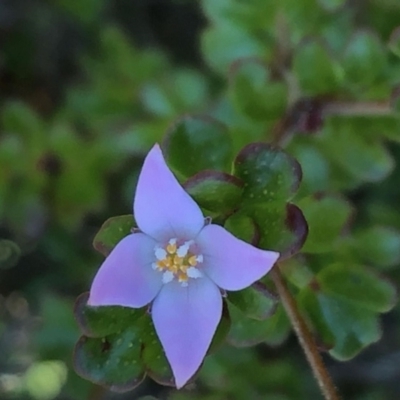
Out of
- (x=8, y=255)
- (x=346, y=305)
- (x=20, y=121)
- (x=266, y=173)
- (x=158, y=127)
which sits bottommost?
(x=8, y=255)

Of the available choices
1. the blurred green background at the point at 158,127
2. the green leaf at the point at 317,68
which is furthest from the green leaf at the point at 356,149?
the green leaf at the point at 317,68

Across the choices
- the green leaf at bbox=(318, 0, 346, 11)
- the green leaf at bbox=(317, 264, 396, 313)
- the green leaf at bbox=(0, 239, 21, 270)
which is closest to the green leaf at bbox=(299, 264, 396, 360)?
the green leaf at bbox=(317, 264, 396, 313)

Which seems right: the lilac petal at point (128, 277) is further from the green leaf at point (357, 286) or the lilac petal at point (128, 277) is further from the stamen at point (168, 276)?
the green leaf at point (357, 286)

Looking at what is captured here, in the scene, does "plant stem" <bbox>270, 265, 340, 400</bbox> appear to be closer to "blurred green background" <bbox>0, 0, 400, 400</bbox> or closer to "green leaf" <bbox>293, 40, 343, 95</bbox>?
"blurred green background" <bbox>0, 0, 400, 400</bbox>

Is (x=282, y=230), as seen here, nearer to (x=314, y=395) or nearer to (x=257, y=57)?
(x=257, y=57)

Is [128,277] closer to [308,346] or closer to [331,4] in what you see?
[308,346]

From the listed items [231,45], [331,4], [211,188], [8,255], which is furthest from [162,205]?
[8,255]

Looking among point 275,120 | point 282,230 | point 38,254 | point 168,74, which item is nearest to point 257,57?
point 275,120
